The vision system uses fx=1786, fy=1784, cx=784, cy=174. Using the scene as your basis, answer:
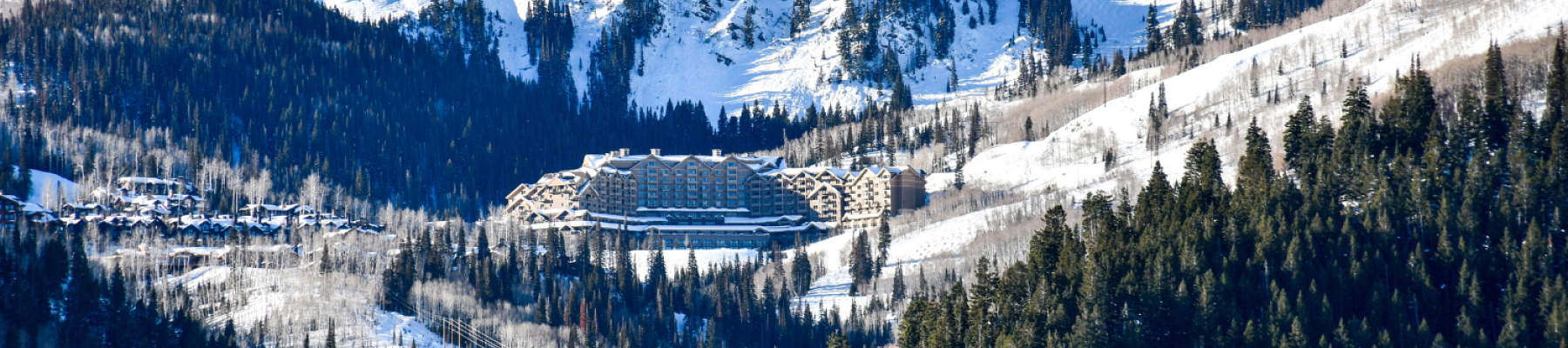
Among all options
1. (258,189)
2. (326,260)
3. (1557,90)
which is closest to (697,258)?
(326,260)

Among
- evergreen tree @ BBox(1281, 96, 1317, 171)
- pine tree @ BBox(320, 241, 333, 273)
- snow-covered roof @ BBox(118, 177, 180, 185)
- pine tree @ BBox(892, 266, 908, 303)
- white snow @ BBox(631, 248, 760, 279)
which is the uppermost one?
evergreen tree @ BBox(1281, 96, 1317, 171)

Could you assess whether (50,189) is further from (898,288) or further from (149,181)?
(898,288)

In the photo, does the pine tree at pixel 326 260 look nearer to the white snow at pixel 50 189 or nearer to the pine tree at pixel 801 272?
the white snow at pixel 50 189

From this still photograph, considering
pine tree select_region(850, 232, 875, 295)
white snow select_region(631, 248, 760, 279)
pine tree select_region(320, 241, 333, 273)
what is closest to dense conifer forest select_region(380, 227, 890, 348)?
pine tree select_region(320, 241, 333, 273)

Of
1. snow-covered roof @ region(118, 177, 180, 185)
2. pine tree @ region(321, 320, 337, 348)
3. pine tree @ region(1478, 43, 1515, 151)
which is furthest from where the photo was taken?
snow-covered roof @ region(118, 177, 180, 185)

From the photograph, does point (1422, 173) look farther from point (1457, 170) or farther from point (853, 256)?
point (853, 256)

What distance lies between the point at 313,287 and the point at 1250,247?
7169 cm

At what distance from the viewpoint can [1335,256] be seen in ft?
398

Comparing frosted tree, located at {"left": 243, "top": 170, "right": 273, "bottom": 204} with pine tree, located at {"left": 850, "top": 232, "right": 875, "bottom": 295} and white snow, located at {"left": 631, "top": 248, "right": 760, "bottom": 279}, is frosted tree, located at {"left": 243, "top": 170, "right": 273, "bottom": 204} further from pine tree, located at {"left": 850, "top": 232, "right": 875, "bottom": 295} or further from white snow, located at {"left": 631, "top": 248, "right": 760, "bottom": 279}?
pine tree, located at {"left": 850, "top": 232, "right": 875, "bottom": 295}

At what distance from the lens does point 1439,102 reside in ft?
486

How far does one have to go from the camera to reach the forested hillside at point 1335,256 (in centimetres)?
11512

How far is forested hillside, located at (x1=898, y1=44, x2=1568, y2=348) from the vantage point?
115125 mm

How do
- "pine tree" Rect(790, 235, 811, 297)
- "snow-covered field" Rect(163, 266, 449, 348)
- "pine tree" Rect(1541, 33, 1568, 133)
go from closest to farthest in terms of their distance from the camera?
"snow-covered field" Rect(163, 266, 449, 348), "pine tree" Rect(1541, 33, 1568, 133), "pine tree" Rect(790, 235, 811, 297)

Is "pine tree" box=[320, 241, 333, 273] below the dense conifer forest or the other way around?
the other way around
